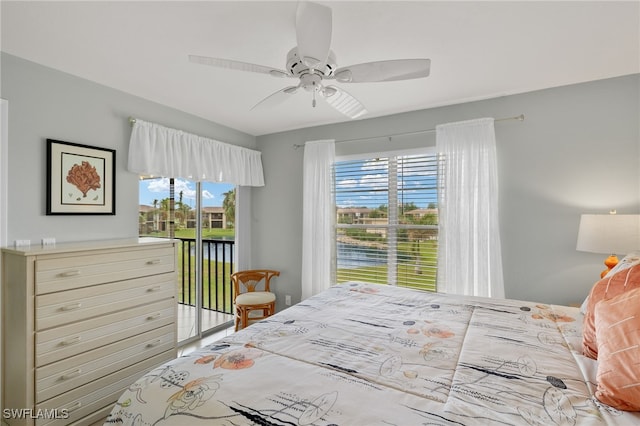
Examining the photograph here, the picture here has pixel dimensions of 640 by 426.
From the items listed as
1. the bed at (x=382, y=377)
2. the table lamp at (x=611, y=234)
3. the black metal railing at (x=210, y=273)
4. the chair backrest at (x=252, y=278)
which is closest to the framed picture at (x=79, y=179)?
the black metal railing at (x=210, y=273)

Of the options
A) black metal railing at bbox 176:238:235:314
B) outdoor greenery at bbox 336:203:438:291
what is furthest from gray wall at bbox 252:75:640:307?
black metal railing at bbox 176:238:235:314

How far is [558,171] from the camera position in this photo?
2.67m

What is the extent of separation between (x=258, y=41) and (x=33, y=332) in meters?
2.26

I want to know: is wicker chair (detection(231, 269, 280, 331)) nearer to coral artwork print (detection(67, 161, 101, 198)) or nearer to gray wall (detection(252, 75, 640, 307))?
coral artwork print (detection(67, 161, 101, 198))

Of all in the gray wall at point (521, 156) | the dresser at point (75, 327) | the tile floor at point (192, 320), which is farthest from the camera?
the tile floor at point (192, 320)

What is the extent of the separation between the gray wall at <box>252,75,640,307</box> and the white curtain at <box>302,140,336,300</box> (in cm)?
119

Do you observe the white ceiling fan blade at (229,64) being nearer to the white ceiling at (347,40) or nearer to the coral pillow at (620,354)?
the white ceiling at (347,40)

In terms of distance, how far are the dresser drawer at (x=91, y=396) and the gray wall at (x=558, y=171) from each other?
331 centimetres

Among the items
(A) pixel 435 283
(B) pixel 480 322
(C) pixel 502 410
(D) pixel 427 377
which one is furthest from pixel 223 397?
(A) pixel 435 283

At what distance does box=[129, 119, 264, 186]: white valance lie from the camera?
2.79m

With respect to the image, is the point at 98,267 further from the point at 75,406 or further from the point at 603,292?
the point at 603,292

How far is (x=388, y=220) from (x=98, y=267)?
2.72 m

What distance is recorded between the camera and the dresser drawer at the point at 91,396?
6.28 ft

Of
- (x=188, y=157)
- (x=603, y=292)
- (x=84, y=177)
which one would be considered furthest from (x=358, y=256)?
(x=84, y=177)
